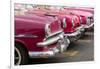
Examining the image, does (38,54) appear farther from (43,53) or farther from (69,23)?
(69,23)

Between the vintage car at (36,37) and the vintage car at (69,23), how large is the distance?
4 cm

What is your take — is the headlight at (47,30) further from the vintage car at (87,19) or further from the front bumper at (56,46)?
the vintage car at (87,19)

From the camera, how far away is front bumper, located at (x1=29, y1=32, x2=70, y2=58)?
199 centimetres

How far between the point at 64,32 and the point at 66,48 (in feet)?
0.52

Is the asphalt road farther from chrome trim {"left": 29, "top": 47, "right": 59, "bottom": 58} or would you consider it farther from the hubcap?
the hubcap

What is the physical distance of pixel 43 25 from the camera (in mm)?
1990

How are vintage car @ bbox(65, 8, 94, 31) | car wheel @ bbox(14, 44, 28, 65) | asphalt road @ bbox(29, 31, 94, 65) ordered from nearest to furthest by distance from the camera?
car wheel @ bbox(14, 44, 28, 65) < asphalt road @ bbox(29, 31, 94, 65) < vintage car @ bbox(65, 8, 94, 31)

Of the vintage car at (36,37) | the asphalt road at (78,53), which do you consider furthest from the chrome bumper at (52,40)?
the asphalt road at (78,53)

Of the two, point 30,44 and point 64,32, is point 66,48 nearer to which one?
point 64,32

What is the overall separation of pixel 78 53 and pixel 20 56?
579 millimetres

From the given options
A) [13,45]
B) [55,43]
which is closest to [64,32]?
[55,43]

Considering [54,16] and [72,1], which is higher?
[72,1]

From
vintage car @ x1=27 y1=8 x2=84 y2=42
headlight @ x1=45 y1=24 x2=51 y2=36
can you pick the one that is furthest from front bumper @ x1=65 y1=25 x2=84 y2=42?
headlight @ x1=45 y1=24 x2=51 y2=36

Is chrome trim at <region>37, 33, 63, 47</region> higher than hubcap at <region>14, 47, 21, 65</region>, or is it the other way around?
chrome trim at <region>37, 33, 63, 47</region>
